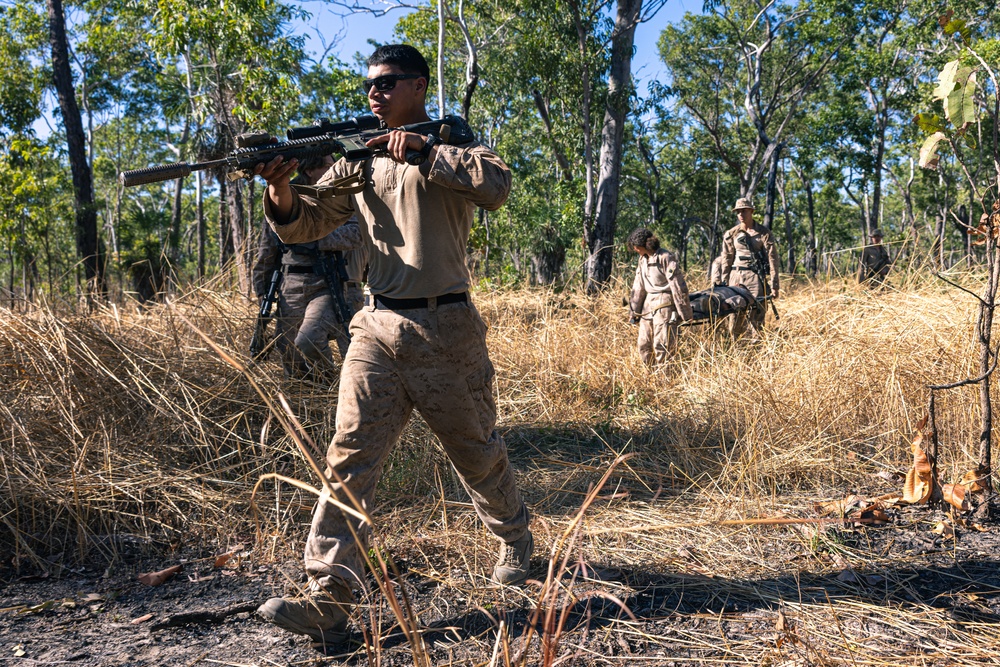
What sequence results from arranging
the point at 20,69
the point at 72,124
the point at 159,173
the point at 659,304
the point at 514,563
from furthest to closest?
1. the point at 20,69
2. the point at 72,124
3. the point at 659,304
4. the point at 514,563
5. the point at 159,173

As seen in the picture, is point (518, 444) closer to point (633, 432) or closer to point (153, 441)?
point (633, 432)

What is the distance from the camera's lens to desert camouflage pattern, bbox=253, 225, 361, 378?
448 centimetres

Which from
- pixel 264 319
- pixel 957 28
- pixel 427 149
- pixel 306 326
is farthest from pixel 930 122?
pixel 264 319

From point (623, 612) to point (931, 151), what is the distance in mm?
2158

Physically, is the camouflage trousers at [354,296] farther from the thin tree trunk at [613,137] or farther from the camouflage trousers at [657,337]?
the thin tree trunk at [613,137]

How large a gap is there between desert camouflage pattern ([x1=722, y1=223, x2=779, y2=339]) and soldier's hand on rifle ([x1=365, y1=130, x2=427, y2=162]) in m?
6.03

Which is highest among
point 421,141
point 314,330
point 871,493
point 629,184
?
point 629,184

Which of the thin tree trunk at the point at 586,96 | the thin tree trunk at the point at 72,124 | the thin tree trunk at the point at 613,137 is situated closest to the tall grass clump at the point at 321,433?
the thin tree trunk at the point at 613,137

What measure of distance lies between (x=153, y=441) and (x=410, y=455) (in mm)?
1290

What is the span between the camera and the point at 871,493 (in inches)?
150

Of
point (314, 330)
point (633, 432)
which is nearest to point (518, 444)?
point (633, 432)

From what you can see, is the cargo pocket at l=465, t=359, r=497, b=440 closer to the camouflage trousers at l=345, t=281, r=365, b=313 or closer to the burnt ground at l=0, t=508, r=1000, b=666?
the burnt ground at l=0, t=508, r=1000, b=666

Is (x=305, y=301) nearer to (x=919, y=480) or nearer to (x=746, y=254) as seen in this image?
(x=919, y=480)

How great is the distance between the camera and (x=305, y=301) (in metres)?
4.67
